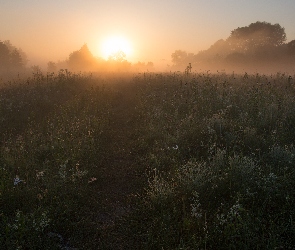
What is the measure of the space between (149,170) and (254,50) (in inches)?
2068

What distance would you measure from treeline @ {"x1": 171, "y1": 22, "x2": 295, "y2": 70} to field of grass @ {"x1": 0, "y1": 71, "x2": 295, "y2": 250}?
34.5m

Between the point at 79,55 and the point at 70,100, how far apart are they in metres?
51.5

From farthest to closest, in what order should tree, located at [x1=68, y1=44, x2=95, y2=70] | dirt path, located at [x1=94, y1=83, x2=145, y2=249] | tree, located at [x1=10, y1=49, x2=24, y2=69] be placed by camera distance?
tree, located at [x1=68, y1=44, x2=95, y2=70]
tree, located at [x1=10, y1=49, x2=24, y2=69]
dirt path, located at [x1=94, y1=83, x2=145, y2=249]

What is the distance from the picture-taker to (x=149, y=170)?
8297 millimetres

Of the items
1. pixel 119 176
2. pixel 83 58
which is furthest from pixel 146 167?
pixel 83 58

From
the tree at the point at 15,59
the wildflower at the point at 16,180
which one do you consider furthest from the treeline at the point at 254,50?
the tree at the point at 15,59

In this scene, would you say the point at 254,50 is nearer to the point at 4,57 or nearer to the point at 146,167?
the point at 146,167

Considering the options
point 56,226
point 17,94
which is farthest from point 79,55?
point 56,226

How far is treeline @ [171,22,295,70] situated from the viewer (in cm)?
4572

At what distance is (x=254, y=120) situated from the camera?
10609 millimetres

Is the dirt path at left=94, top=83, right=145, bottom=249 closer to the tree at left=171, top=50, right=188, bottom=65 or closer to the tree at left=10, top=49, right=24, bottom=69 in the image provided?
the tree at left=10, top=49, right=24, bottom=69

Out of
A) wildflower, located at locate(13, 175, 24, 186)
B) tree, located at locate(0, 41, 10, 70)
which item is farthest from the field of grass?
tree, located at locate(0, 41, 10, 70)

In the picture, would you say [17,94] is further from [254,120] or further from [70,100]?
[254,120]

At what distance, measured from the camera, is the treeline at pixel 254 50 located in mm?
45719
